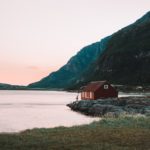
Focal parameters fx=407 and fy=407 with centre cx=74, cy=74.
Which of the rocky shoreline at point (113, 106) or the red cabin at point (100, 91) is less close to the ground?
the red cabin at point (100, 91)

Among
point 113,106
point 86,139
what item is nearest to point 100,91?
point 113,106

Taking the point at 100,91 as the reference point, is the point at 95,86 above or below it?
above

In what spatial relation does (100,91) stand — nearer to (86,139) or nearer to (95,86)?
(95,86)

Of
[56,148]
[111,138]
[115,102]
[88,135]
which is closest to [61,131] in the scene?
[88,135]

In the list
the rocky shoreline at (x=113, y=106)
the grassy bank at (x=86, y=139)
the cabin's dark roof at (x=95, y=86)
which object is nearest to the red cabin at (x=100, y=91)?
the cabin's dark roof at (x=95, y=86)

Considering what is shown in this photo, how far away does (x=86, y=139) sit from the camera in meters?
26.7

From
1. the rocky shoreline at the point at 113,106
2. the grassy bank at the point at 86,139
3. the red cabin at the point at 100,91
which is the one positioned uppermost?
the red cabin at the point at 100,91

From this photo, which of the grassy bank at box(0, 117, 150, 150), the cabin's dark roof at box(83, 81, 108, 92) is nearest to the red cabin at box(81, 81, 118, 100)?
the cabin's dark roof at box(83, 81, 108, 92)

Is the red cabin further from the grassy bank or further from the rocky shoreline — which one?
the grassy bank

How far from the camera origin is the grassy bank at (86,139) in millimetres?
23789

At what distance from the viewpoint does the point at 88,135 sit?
2862 cm

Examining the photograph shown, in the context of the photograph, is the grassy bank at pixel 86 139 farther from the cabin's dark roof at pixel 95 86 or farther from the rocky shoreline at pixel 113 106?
the cabin's dark roof at pixel 95 86

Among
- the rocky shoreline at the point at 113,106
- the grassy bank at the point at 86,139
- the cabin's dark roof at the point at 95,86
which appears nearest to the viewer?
the grassy bank at the point at 86,139

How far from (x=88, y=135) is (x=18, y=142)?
5537 mm
